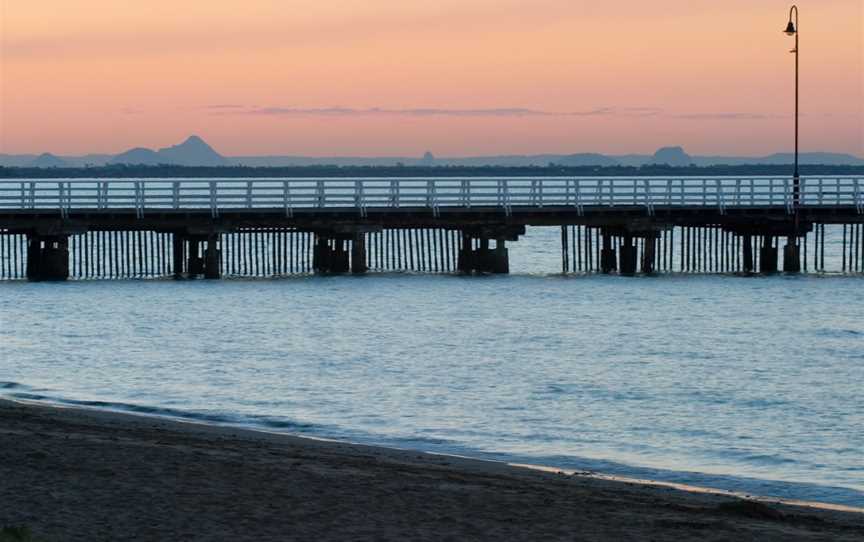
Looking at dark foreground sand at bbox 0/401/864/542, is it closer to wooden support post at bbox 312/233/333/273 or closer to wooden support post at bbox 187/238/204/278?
wooden support post at bbox 187/238/204/278

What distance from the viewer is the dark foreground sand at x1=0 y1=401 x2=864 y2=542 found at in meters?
11.8

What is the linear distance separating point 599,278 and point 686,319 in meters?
9.97

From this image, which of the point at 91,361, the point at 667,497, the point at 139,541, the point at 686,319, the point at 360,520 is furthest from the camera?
the point at 686,319

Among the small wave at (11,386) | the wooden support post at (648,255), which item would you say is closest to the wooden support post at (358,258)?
the wooden support post at (648,255)

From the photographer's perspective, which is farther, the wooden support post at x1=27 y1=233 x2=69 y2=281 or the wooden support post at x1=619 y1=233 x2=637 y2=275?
the wooden support post at x1=619 y1=233 x2=637 y2=275

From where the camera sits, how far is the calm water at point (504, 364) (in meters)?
19.6

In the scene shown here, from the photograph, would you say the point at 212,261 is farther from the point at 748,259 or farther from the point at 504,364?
the point at 504,364

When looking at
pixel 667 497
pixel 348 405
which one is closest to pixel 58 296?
pixel 348 405

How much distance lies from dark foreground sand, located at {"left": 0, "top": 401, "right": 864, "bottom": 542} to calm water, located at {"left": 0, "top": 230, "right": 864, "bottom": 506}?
264 cm

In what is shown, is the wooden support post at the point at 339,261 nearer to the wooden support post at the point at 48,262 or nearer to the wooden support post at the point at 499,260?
the wooden support post at the point at 499,260

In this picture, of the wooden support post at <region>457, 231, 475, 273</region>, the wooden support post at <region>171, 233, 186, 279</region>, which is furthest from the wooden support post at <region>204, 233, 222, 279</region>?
the wooden support post at <region>457, 231, 475, 273</region>

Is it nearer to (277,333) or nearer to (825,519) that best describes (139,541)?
(825,519)

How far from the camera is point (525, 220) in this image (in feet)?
150

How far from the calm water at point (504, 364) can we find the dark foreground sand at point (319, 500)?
2636 mm
